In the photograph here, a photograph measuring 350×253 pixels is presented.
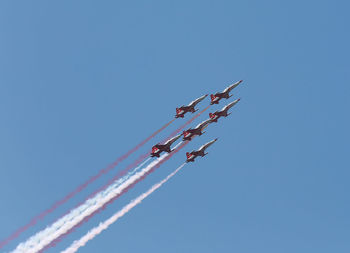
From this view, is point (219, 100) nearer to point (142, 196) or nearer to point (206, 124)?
point (206, 124)

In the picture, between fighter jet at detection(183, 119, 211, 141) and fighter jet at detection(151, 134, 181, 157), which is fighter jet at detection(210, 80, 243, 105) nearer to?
fighter jet at detection(183, 119, 211, 141)

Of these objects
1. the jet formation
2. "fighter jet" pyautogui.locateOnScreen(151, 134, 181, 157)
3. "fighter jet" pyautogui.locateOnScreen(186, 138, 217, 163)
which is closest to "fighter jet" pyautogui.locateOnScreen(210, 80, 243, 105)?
the jet formation

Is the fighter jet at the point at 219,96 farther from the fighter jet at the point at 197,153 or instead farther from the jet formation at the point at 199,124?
the fighter jet at the point at 197,153

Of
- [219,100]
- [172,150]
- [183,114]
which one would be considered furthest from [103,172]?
[219,100]

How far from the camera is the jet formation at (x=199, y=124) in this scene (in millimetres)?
139488

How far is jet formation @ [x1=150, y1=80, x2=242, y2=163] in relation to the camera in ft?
458

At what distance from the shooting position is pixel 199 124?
14950cm

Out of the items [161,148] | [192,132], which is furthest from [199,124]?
[161,148]

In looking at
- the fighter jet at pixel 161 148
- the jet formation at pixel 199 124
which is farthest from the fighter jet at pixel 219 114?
the fighter jet at pixel 161 148

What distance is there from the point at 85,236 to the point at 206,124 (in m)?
41.3

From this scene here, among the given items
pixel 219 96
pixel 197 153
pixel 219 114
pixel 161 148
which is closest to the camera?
pixel 161 148

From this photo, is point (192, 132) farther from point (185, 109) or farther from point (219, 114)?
point (219, 114)

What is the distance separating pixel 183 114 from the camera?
149750 millimetres

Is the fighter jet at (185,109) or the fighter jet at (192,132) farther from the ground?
the fighter jet at (185,109)
